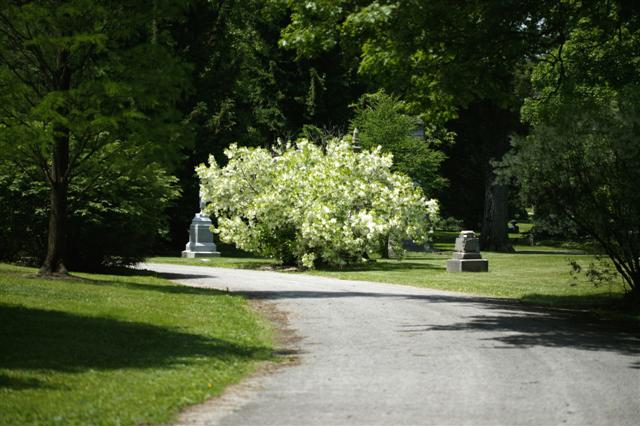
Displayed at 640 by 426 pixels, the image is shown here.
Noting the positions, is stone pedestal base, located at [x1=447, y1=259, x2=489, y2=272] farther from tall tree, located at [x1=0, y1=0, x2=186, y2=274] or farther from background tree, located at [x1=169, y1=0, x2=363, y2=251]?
background tree, located at [x1=169, y1=0, x2=363, y2=251]

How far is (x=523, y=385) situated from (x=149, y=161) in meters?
15.4

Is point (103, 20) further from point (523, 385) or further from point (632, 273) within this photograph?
point (523, 385)

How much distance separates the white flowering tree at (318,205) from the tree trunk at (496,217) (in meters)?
15.2

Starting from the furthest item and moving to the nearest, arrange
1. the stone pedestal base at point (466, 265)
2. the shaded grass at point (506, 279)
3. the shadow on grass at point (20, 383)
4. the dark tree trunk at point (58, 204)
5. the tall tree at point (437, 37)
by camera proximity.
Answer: the stone pedestal base at point (466, 265)
the dark tree trunk at point (58, 204)
the shaded grass at point (506, 279)
the tall tree at point (437, 37)
the shadow on grass at point (20, 383)

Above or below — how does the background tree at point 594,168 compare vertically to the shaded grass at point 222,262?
above

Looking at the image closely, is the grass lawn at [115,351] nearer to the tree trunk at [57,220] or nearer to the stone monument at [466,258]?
the tree trunk at [57,220]

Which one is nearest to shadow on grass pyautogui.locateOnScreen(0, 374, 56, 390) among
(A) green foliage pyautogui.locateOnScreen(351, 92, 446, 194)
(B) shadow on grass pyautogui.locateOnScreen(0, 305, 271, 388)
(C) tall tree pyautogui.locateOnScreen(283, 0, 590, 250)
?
(B) shadow on grass pyautogui.locateOnScreen(0, 305, 271, 388)

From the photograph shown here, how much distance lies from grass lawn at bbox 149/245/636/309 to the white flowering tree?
1.13 metres

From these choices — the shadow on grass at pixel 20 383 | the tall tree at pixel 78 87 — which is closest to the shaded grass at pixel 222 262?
the tall tree at pixel 78 87

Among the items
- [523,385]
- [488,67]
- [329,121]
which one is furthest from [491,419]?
[329,121]

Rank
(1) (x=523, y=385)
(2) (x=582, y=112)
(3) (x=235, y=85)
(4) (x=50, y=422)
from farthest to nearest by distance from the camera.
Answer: (3) (x=235, y=85), (2) (x=582, y=112), (1) (x=523, y=385), (4) (x=50, y=422)

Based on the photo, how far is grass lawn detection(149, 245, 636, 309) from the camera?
74.9 ft

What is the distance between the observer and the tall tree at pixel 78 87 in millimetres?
20375

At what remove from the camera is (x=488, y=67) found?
61.1ft
